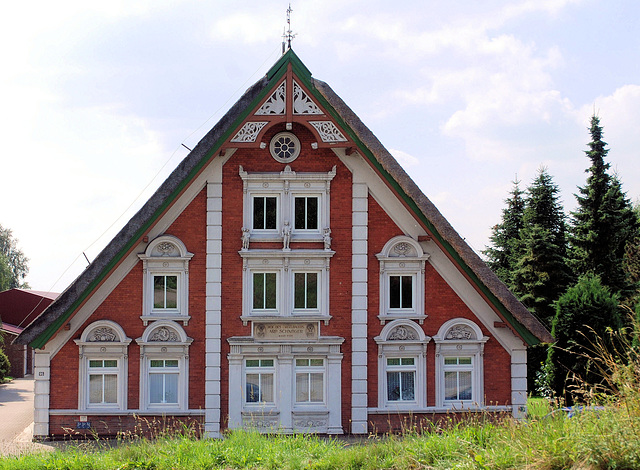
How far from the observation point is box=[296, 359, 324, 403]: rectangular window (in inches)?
645

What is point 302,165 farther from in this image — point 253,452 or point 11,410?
point 11,410

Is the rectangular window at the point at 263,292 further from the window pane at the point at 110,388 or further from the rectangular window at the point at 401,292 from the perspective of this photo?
the window pane at the point at 110,388

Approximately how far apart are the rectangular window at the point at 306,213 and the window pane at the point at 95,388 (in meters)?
6.28

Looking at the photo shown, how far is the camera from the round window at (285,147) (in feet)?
54.5

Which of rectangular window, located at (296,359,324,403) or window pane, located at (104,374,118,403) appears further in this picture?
rectangular window, located at (296,359,324,403)

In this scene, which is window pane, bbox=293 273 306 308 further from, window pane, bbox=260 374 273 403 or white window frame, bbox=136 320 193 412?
white window frame, bbox=136 320 193 412

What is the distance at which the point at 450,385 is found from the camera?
16562 millimetres

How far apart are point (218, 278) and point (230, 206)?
6.14 ft

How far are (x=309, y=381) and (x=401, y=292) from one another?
330 cm

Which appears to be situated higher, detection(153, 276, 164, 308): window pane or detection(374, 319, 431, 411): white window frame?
detection(153, 276, 164, 308): window pane

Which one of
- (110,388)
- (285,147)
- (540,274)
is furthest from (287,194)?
(540,274)

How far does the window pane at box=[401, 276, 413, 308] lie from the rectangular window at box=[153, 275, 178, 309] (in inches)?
230

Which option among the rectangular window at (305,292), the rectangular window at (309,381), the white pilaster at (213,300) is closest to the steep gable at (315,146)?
the white pilaster at (213,300)

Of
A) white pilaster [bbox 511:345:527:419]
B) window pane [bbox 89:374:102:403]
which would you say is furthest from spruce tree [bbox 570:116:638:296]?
window pane [bbox 89:374:102:403]
